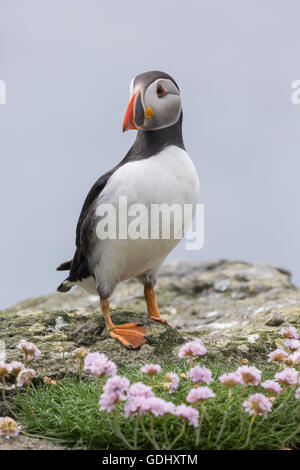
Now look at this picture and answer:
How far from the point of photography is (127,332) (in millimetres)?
4941

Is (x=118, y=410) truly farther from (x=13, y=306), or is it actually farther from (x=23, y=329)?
(x=13, y=306)

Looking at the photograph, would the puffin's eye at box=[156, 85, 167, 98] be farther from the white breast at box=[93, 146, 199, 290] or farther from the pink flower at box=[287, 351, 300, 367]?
the pink flower at box=[287, 351, 300, 367]

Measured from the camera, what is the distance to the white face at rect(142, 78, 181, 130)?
4918 mm

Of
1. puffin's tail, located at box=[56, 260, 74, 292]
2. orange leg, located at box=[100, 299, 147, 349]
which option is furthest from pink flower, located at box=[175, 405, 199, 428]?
puffin's tail, located at box=[56, 260, 74, 292]

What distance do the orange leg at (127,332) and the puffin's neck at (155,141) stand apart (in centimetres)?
136

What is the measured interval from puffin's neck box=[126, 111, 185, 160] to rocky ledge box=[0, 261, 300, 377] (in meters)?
1.53

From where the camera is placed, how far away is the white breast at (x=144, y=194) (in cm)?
485

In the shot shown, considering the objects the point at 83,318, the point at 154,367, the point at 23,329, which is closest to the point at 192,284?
the point at 83,318

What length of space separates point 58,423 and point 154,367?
84 cm

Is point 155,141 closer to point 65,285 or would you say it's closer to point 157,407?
point 65,285

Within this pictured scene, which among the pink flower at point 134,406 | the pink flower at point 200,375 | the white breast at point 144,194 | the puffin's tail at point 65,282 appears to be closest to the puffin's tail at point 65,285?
the puffin's tail at point 65,282

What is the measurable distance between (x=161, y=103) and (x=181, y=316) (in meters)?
3.79

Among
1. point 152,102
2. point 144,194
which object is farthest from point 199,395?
point 152,102

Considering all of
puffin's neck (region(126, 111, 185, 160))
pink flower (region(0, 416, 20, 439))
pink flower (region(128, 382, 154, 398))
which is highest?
puffin's neck (region(126, 111, 185, 160))
